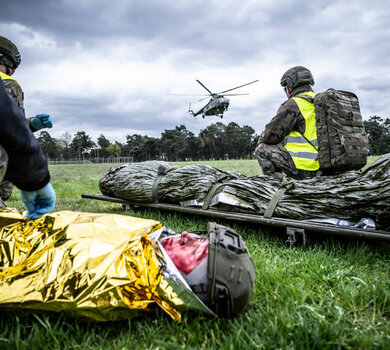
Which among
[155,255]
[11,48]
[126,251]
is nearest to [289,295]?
[155,255]

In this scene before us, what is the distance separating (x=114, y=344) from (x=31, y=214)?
1.10 m

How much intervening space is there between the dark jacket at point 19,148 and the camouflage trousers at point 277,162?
3563 millimetres

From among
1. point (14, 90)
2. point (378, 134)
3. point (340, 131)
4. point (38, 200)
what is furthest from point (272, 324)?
point (378, 134)

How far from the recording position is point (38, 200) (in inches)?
76.0

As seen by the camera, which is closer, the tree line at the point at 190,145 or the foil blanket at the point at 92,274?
the foil blanket at the point at 92,274

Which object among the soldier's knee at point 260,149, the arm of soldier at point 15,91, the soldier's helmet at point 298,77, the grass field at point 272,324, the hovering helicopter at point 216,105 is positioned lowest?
the grass field at point 272,324

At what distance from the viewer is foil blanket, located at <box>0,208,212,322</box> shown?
1416 mm

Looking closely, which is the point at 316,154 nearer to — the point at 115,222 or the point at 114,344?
the point at 115,222

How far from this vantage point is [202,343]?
1444mm

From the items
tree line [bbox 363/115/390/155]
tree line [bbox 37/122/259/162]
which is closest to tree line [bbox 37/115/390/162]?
tree line [bbox 37/122/259/162]

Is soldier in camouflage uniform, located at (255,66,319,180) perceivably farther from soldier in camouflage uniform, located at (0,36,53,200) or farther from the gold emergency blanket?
soldier in camouflage uniform, located at (0,36,53,200)

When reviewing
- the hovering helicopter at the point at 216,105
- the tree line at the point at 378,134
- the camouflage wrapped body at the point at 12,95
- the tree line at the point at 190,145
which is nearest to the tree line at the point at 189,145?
the tree line at the point at 190,145

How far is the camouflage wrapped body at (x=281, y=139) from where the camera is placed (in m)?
4.33

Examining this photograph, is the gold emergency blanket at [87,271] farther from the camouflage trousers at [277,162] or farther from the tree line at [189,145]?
the tree line at [189,145]
